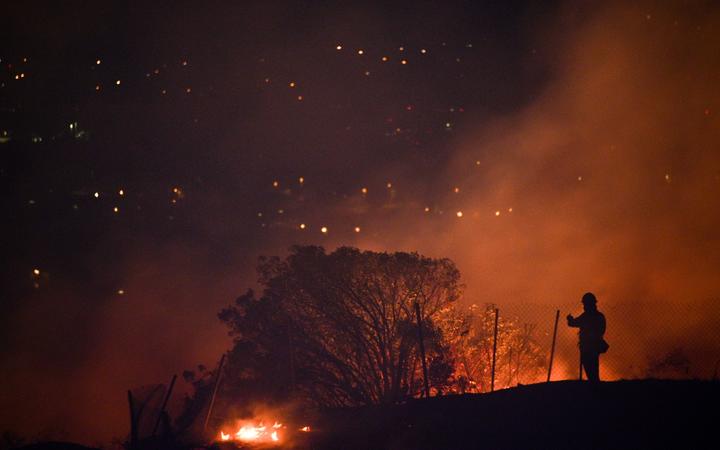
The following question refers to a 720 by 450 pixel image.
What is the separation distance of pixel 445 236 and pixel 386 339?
39.1m

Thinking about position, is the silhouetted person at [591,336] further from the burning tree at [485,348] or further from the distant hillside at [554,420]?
the burning tree at [485,348]

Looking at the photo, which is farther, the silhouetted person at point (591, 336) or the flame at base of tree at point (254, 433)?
the flame at base of tree at point (254, 433)

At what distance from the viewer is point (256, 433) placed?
11.7m

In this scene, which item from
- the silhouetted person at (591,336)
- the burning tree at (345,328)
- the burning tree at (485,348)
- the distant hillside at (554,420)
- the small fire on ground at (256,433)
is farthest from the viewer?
the burning tree at (485,348)

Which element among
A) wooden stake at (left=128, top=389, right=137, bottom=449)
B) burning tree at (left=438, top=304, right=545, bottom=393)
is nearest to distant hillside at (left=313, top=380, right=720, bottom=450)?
wooden stake at (left=128, top=389, right=137, bottom=449)

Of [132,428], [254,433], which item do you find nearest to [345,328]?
[254,433]

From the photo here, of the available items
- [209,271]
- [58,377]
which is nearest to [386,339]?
[58,377]

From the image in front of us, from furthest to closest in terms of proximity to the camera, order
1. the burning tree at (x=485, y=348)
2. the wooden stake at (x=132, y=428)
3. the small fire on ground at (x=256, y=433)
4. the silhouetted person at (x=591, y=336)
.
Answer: the burning tree at (x=485, y=348), the small fire on ground at (x=256, y=433), the wooden stake at (x=132, y=428), the silhouetted person at (x=591, y=336)

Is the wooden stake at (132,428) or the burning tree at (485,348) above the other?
the burning tree at (485,348)

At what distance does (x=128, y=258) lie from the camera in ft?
175

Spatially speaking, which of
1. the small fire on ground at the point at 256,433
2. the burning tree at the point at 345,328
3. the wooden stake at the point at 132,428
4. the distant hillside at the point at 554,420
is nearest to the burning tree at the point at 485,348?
the burning tree at the point at 345,328

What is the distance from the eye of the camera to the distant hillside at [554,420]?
24.5 feet

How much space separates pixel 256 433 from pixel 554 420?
6.38 metres

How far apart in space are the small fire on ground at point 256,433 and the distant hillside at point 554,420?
0.99 meters
